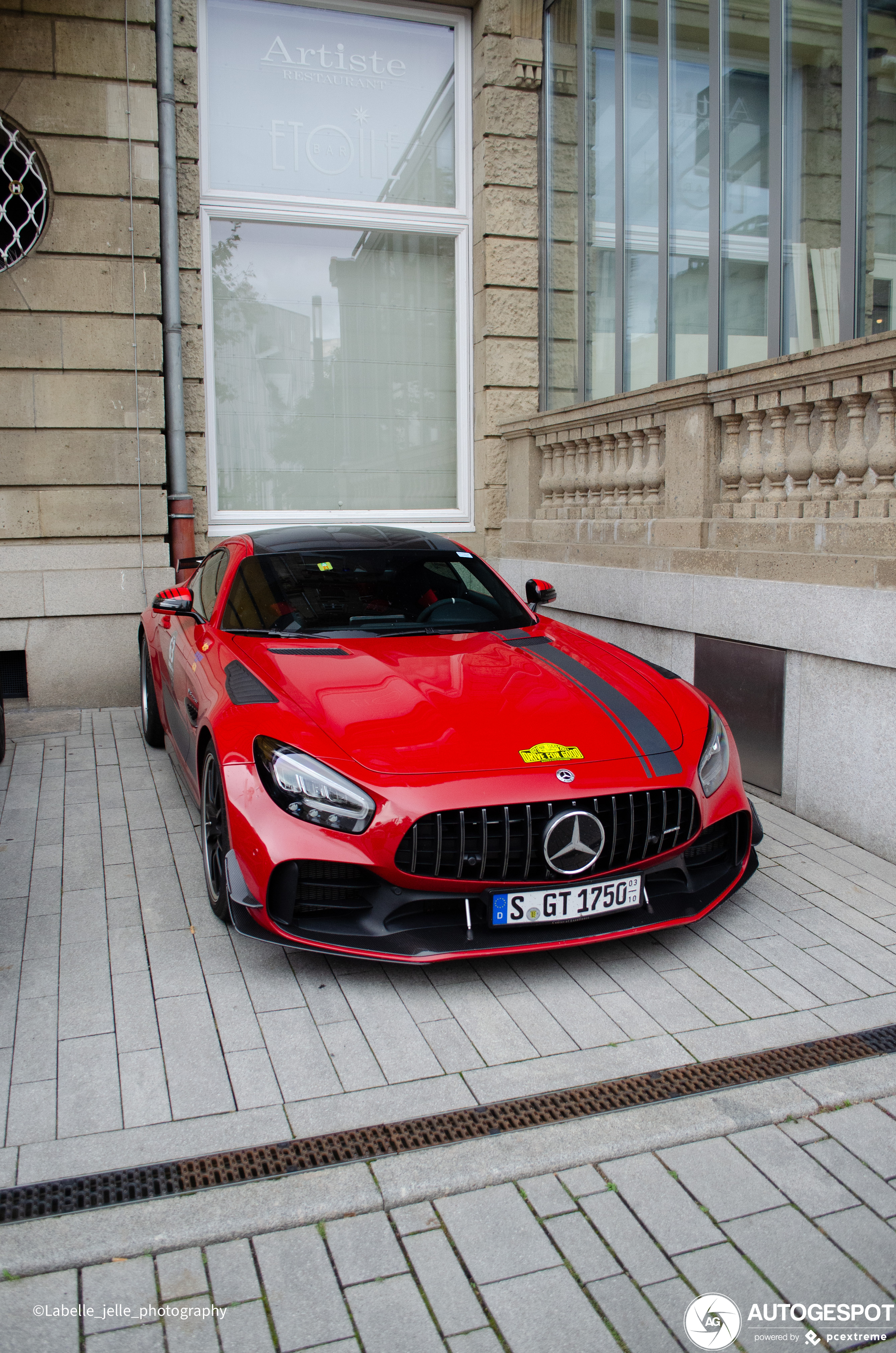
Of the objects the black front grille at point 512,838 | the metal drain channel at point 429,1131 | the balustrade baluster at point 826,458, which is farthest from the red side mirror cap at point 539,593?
the metal drain channel at point 429,1131

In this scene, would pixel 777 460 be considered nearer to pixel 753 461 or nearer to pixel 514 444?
pixel 753 461

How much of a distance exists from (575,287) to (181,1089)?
7.92 meters

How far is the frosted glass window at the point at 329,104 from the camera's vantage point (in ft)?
29.1

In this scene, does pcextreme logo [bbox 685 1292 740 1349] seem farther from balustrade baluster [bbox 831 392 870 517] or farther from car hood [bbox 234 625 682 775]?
balustrade baluster [bbox 831 392 870 517]

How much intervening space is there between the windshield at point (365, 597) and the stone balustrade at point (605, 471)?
203cm

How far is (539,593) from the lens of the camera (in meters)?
5.53

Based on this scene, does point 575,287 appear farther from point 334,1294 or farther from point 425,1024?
point 334,1294

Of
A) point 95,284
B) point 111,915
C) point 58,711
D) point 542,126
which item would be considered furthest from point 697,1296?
point 542,126

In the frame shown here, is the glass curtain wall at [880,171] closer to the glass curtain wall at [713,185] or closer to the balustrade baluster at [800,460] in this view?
the glass curtain wall at [713,185]

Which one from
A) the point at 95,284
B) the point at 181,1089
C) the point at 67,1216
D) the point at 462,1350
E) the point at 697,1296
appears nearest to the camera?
the point at 462,1350

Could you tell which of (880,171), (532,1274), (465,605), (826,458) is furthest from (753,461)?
(532,1274)

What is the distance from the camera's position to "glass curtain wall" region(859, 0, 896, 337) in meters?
5.57

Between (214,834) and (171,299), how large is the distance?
5744 millimetres

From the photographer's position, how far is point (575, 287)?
916 centimetres
